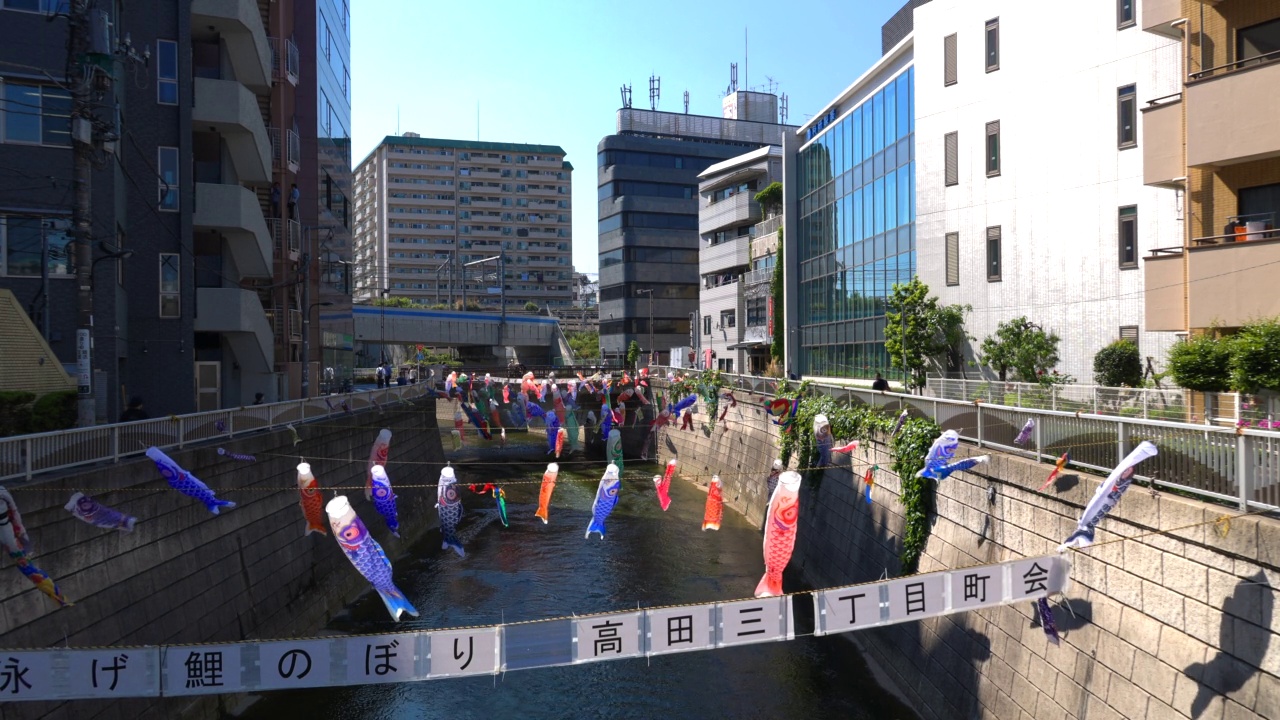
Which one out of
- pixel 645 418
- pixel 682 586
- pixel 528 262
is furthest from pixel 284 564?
pixel 528 262

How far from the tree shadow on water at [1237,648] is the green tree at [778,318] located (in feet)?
154

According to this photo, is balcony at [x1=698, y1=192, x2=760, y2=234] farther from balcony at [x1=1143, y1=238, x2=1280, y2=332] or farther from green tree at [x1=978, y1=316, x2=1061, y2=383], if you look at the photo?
balcony at [x1=1143, y1=238, x2=1280, y2=332]

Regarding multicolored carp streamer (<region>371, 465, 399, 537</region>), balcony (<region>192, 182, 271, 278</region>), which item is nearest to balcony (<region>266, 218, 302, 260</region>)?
balcony (<region>192, 182, 271, 278</region>)

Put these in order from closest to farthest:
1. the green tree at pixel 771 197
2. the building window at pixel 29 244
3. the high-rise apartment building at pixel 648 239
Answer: the building window at pixel 29 244, the green tree at pixel 771 197, the high-rise apartment building at pixel 648 239

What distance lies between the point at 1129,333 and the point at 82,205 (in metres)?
27.1

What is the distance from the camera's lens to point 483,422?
149 feet

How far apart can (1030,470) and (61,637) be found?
14071 millimetres

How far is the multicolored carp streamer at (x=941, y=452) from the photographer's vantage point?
51.4ft

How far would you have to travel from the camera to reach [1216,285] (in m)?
20.4

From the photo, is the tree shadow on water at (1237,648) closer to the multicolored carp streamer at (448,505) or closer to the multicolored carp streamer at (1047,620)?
the multicolored carp streamer at (1047,620)

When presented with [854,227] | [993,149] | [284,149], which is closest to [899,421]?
[993,149]

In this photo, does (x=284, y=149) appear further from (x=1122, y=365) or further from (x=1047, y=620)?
(x=1047, y=620)

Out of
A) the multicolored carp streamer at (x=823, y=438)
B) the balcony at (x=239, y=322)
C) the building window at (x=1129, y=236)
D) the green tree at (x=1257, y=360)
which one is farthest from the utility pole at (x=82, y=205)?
the building window at (x=1129, y=236)

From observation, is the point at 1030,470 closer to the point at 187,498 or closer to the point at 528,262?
the point at 187,498
